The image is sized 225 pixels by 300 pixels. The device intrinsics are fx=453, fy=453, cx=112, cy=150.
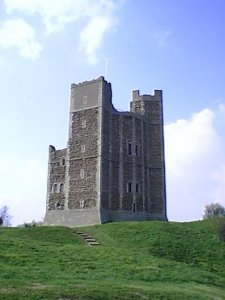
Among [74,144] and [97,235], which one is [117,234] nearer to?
[97,235]

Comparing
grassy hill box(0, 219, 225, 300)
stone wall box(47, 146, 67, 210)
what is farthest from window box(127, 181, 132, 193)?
grassy hill box(0, 219, 225, 300)

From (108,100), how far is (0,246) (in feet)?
92.3

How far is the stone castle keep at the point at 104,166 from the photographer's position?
153 feet

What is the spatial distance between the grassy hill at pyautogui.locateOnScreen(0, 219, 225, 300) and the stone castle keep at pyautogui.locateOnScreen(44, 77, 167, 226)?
865 cm

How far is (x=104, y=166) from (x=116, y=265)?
24.8 m

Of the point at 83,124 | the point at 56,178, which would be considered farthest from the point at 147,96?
the point at 56,178

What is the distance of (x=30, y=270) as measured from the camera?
1955 cm

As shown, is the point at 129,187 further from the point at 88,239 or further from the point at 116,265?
the point at 116,265

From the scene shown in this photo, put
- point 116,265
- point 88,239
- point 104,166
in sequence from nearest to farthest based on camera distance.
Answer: point 116,265 < point 88,239 < point 104,166

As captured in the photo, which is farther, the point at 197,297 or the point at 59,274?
the point at 59,274

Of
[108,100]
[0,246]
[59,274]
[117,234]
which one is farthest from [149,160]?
[59,274]

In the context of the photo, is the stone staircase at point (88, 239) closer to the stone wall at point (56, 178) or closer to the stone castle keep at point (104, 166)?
the stone castle keep at point (104, 166)

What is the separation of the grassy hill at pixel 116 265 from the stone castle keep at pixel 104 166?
8654 millimetres

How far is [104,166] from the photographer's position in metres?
47.0
